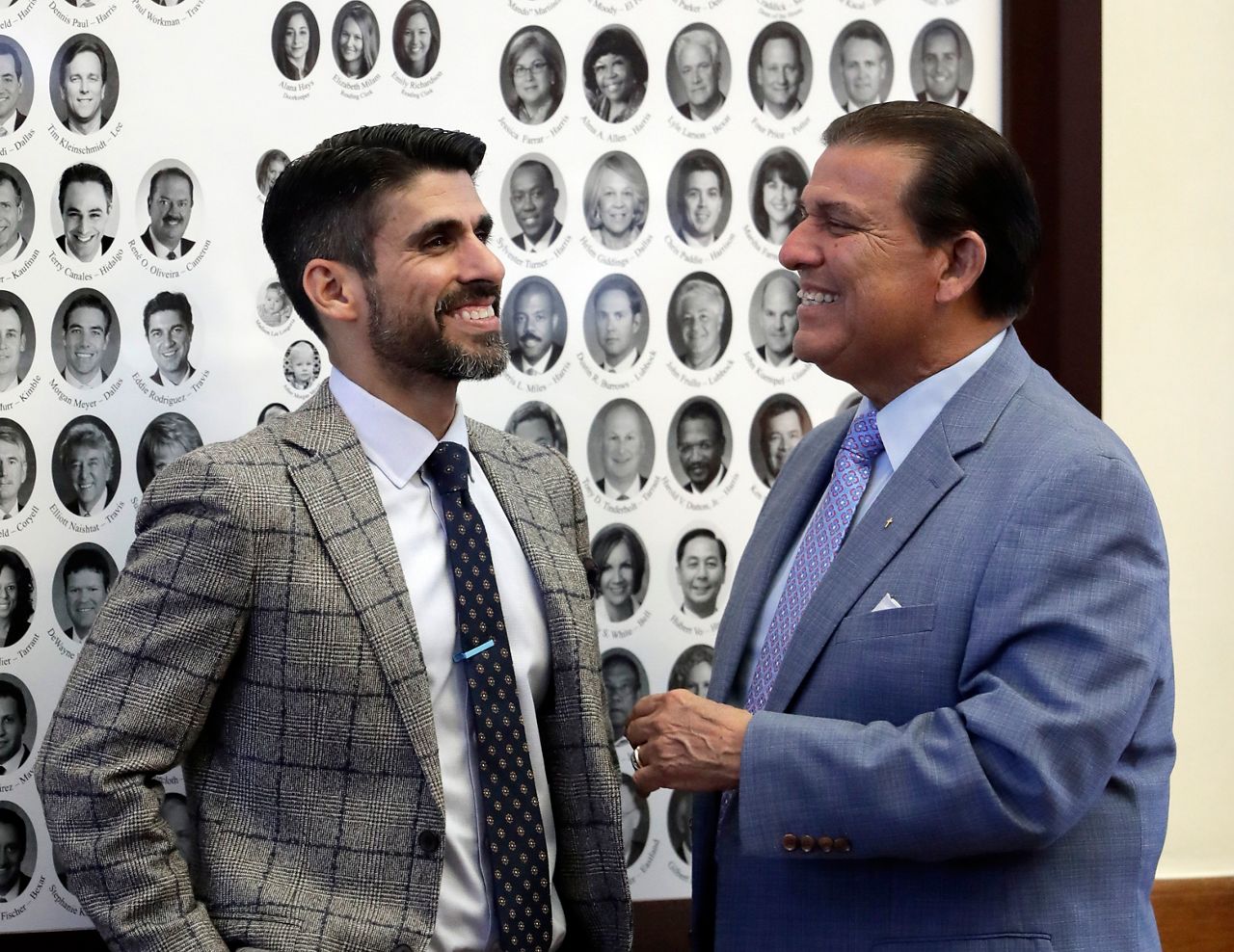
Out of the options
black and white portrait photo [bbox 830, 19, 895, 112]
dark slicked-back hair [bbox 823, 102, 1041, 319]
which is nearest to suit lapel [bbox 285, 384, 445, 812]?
dark slicked-back hair [bbox 823, 102, 1041, 319]

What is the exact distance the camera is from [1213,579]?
7.91 feet

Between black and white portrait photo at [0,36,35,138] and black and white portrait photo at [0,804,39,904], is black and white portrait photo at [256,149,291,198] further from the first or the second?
black and white portrait photo at [0,804,39,904]

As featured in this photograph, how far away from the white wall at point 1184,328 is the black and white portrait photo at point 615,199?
33.1 inches

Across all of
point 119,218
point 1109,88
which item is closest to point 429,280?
point 119,218

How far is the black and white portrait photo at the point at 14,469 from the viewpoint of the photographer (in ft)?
6.31

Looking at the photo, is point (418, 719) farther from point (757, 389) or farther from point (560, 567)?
point (757, 389)

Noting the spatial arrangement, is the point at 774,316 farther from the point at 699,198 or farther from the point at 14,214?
the point at 14,214

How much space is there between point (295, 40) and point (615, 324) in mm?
631

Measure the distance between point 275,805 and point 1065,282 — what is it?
1.49m

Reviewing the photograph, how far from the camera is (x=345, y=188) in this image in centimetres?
185

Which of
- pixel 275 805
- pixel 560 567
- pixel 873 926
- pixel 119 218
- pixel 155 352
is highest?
pixel 119 218

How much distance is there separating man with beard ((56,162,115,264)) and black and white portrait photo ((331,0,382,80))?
39cm

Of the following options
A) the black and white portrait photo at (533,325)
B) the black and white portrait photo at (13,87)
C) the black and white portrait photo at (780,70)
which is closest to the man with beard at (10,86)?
the black and white portrait photo at (13,87)

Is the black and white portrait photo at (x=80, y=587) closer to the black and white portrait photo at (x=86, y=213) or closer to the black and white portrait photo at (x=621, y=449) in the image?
the black and white portrait photo at (x=86, y=213)
